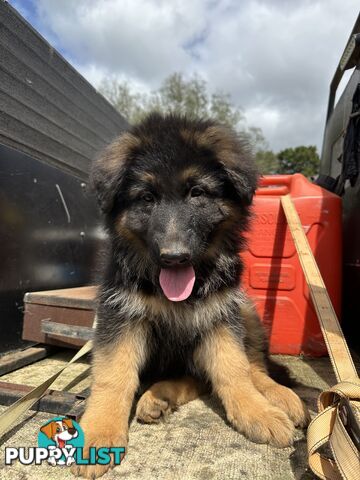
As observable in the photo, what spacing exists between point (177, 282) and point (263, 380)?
0.84m

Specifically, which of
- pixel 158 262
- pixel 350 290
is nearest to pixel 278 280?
pixel 350 290

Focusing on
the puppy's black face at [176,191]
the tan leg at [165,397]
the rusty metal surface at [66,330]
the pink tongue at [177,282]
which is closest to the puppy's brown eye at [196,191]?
the puppy's black face at [176,191]

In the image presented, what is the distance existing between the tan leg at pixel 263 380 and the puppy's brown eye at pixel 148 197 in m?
1.05

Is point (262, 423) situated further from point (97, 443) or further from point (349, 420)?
point (97, 443)

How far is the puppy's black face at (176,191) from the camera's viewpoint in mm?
2230

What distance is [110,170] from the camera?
243cm

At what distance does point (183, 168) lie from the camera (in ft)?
7.51

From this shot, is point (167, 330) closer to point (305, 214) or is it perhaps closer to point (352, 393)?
point (352, 393)

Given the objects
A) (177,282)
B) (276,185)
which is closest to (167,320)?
(177,282)

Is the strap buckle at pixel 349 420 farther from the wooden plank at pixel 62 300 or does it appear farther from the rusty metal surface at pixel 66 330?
the wooden plank at pixel 62 300

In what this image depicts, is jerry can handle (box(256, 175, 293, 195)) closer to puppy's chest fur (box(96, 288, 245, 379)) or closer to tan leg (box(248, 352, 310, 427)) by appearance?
puppy's chest fur (box(96, 288, 245, 379))

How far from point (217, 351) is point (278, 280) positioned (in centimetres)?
139

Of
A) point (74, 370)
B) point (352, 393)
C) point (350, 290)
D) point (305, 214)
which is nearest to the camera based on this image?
point (352, 393)

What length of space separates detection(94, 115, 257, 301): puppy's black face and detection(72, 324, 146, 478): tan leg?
41 centimetres
